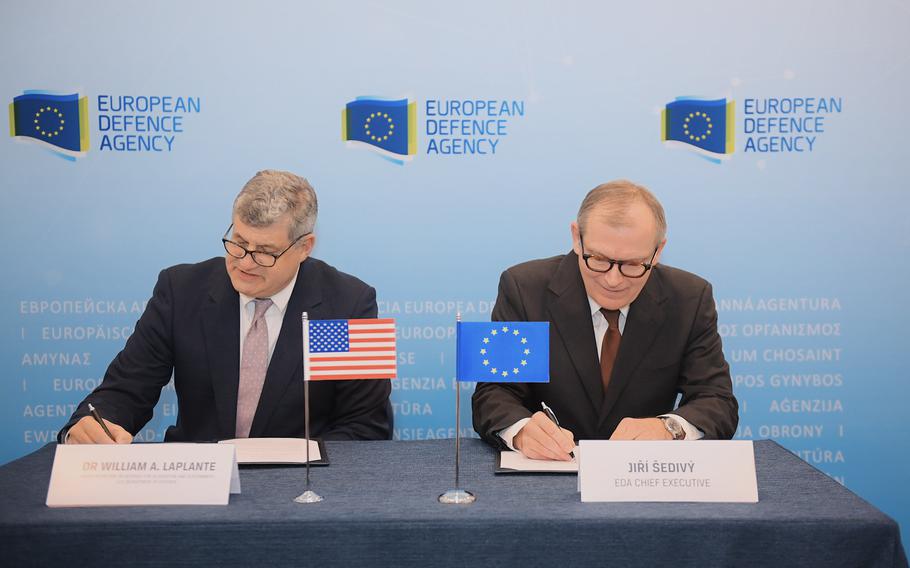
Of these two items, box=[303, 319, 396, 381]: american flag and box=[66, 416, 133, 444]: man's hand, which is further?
box=[66, 416, 133, 444]: man's hand

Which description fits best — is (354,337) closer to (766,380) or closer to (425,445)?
(425,445)

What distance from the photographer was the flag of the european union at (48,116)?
13.6 ft

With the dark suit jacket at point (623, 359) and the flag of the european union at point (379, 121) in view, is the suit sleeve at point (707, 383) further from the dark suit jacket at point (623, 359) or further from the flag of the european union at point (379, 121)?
the flag of the european union at point (379, 121)

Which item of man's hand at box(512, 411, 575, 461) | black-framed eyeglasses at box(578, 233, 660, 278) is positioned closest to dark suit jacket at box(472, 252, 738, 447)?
black-framed eyeglasses at box(578, 233, 660, 278)

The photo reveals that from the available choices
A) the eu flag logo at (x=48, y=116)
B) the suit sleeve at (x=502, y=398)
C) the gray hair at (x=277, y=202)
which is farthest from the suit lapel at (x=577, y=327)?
the eu flag logo at (x=48, y=116)

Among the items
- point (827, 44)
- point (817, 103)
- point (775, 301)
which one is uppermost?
point (827, 44)

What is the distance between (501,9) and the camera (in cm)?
412

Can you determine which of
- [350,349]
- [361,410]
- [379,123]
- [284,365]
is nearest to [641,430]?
[350,349]

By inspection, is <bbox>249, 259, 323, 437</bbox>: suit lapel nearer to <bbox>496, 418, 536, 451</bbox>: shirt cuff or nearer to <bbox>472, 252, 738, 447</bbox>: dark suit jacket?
<bbox>472, 252, 738, 447</bbox>: dark suit jacket

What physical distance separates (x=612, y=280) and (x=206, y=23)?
101 inches

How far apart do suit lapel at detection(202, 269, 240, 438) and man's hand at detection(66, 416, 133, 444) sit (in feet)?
1.81

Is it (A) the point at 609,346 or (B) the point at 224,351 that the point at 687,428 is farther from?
(B) the point at 224,351

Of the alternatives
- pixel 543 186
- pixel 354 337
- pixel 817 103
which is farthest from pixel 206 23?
pixel 817 103

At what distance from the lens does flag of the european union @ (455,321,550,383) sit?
2354mm
